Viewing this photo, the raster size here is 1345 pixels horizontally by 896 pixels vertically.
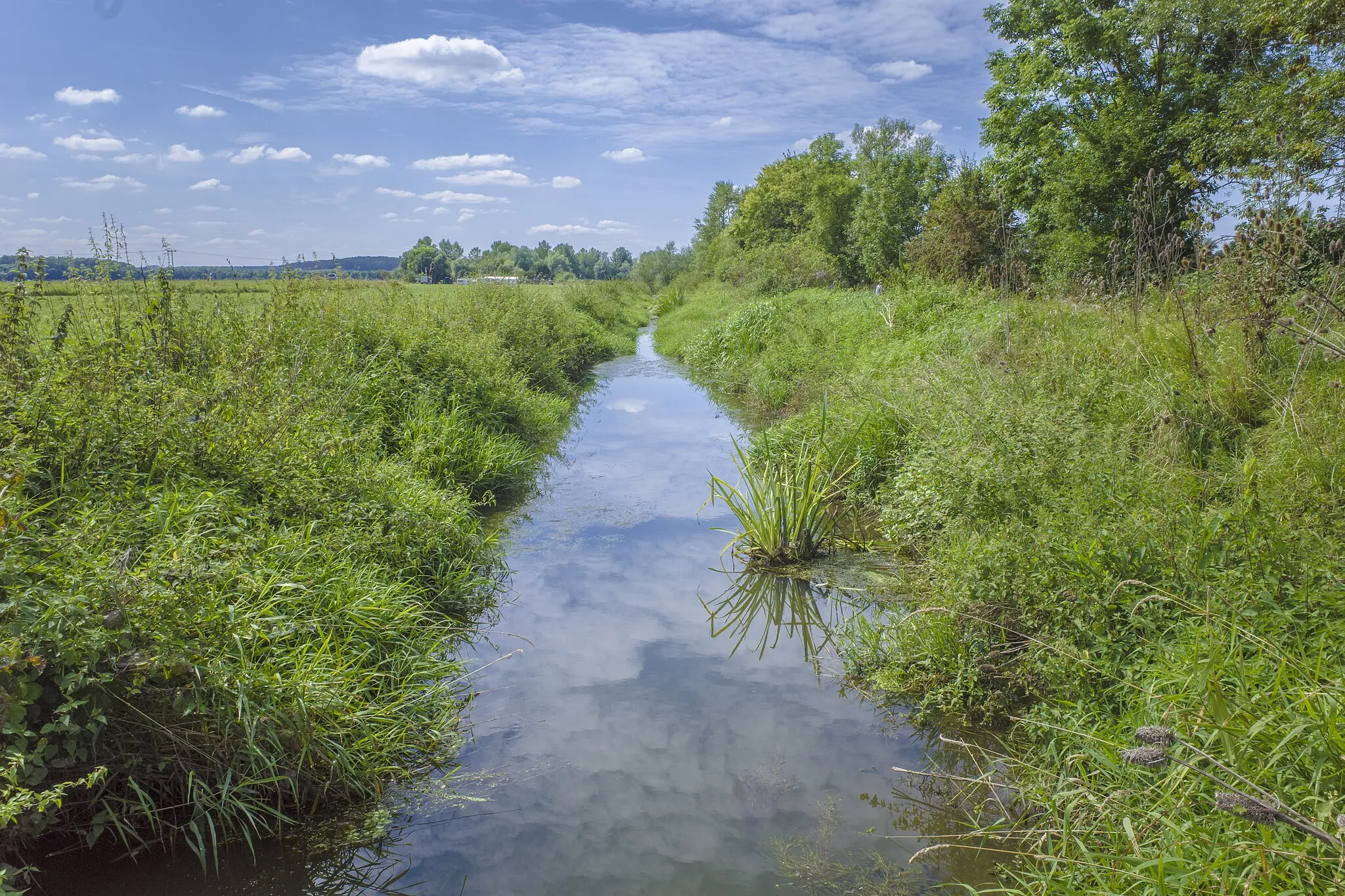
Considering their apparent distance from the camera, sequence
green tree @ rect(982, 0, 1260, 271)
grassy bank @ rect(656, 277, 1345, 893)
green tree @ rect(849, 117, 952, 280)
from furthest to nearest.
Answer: green tree @ rect(849, 117, 952, 280) < green tree @ rect(982, 0, 1260, 271) < grassy bank @ rect(656, 277, 1345, 893)

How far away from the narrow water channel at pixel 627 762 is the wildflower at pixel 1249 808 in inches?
89.9

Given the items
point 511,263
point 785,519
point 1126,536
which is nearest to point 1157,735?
point 1126,536

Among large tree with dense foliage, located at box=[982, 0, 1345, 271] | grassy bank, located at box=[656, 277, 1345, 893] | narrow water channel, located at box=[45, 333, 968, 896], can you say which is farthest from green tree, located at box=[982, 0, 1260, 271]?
narrow water channel, located at box=[45, 333, 968, 896]

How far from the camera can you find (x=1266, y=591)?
116 inches

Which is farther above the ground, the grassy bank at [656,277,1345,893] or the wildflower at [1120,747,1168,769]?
the wildflower at [1120,747,1168,769]

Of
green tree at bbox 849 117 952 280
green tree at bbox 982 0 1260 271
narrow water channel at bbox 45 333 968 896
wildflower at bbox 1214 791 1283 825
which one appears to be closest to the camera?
wildflower at bbox 1214 791 1283 825

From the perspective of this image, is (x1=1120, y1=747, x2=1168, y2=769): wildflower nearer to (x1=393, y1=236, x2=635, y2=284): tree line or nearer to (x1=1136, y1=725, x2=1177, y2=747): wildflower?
(x1=1136, y1=725, x2=1177, y2=747): wildflower

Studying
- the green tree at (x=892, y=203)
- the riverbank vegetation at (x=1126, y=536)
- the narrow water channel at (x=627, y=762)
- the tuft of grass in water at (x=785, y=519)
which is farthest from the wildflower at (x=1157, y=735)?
the green tree at (x=892, y=203)

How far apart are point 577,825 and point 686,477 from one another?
20.4ft

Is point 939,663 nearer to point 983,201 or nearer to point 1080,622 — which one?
point 1080,622

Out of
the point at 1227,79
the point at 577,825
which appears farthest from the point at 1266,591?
the point at 1227,79

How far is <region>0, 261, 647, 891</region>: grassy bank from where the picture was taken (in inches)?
115

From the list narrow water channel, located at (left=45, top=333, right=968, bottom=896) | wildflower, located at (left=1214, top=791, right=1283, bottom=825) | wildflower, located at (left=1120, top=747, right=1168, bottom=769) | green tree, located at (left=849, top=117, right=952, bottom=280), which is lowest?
narrow water channel, located at (left=45, top=333, right=968, bottom=896)

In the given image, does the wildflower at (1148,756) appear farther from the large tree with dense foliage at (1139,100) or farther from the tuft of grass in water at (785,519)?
the large tree with dense foliage at (1139,100)
